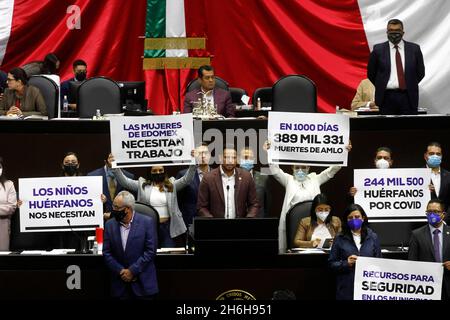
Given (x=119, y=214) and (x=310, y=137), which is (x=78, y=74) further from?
(x=119, y=214)

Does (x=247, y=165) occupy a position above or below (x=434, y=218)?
above

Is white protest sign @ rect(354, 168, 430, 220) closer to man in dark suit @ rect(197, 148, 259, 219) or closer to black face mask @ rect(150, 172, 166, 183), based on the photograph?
man in dark suit @ rect(197, 148, 259, 219)

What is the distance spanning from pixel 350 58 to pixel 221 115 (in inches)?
178

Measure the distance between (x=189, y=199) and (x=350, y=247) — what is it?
2330mm

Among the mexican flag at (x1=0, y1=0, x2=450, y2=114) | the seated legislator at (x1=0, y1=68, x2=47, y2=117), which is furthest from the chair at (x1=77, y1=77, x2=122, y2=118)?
the mexican flag at (x1=0, y1=0, x2=450, y2=114)

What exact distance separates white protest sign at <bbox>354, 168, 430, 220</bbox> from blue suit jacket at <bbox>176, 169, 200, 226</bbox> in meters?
1.80

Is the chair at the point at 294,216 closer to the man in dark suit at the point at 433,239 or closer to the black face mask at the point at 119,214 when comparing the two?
the man in dark suit at the point at 433,239

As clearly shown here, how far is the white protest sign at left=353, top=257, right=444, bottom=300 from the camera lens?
10227 millimetres

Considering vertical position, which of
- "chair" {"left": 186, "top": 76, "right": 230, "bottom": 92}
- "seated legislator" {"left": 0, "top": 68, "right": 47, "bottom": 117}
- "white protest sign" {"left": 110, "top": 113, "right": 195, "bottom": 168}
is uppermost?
"chair" {"left": 186, "top": 76, "right": 230, "bottom": 92}

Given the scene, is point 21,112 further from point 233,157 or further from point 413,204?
point 413,204

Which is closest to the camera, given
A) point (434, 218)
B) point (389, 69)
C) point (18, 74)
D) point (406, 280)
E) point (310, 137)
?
point (406, 280)

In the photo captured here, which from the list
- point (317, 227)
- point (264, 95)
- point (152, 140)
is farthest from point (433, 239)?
point (264, 95)

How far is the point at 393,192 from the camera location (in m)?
11.6
